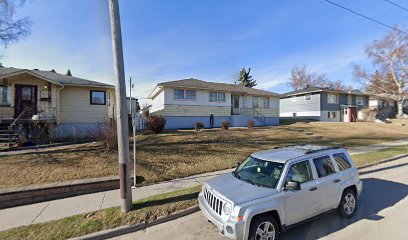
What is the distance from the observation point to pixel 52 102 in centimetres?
1644

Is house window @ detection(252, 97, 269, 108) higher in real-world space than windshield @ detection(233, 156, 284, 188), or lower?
higher

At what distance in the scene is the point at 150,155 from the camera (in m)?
9.96

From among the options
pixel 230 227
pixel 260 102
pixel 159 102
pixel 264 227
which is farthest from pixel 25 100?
pixel 260 102

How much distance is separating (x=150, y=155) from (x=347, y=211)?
7664mm

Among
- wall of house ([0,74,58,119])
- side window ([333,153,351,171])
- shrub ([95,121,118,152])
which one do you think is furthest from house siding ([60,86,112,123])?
side window ([333,153,351,171])

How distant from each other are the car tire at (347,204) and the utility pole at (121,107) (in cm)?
482

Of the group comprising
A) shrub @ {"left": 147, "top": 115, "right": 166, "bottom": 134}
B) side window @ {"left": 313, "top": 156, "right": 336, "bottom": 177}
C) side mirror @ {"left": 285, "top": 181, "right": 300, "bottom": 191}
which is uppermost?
shrub @ {"left": 147, "top": 115, "right": 166, "bottom": 134}

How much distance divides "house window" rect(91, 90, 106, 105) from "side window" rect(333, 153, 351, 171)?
17.9 m

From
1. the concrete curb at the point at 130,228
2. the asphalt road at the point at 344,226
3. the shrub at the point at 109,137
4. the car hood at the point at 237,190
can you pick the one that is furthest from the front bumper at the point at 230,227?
the shrub at the point at 109,137

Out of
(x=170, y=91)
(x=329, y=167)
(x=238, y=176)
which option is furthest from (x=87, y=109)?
(x=329, y=167)

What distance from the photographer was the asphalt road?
4098 mm

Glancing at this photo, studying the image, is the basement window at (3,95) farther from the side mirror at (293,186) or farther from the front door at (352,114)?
the front door at (352,114)

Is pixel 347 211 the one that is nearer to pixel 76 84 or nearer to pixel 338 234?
pixel 338 234

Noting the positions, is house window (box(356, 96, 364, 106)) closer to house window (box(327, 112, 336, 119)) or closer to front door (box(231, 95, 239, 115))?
house window (box(327, 112, 336, 119))
